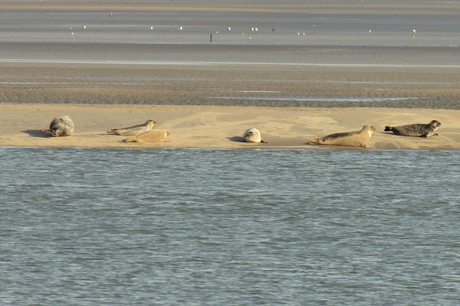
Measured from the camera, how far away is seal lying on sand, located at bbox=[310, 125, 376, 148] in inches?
724

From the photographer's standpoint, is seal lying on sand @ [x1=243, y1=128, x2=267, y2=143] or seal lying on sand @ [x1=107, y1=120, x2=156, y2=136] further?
seal lying on sand @ [x1=107, y1=120, x2=156, y2=136]

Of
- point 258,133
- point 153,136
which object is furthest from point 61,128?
point 258,133

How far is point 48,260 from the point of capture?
9.84m

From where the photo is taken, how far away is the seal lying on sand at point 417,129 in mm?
19391

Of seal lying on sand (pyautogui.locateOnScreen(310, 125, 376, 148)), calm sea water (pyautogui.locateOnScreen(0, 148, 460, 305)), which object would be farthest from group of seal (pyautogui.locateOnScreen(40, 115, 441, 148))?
calm sea water (pyautogui.locateOnScreen(0, 148, 460, 305))

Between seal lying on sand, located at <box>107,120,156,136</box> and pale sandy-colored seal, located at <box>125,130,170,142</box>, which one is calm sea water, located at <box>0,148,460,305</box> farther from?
seal lying on sand, located at <box>107,120,156,136</box>

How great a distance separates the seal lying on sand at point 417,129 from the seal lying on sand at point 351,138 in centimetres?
126

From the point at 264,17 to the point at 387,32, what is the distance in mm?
20575

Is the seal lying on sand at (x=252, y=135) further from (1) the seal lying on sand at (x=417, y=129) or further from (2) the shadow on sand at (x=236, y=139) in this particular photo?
(1) the seal lying on sand at (x=417, y=129)

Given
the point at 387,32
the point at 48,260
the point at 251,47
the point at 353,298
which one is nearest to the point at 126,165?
the point at 48,260

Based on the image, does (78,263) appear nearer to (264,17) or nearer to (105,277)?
Result: (105,277)

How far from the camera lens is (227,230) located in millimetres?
11258

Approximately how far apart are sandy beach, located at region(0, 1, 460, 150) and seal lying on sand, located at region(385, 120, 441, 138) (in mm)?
195

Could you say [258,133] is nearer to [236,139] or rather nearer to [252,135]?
[252,135]
